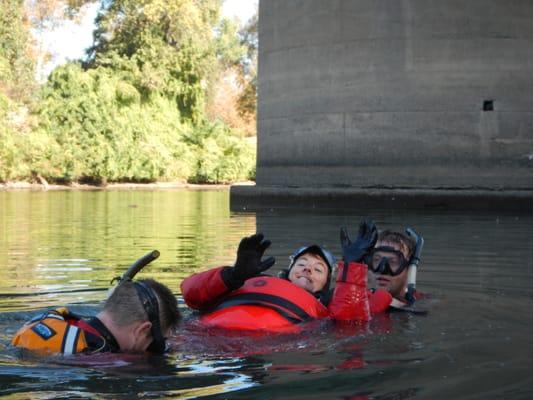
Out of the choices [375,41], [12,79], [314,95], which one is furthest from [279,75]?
[12,79]

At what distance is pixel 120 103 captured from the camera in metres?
41.2

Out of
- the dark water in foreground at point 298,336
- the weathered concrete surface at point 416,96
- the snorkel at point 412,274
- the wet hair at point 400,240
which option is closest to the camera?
the dark water in foreground at point 298,336

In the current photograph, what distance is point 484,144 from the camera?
15.6m

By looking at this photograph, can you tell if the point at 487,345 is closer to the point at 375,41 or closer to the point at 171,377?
the point at 171,377

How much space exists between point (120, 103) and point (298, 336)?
36.6m

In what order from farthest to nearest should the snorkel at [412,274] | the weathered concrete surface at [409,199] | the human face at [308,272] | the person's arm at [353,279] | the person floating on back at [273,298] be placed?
the weathered concrete surface at [409,199] < the snorkel at [412,274] < the human face at [308,272] < the person's arm at [353,279] < the person floating on back at [273,298]

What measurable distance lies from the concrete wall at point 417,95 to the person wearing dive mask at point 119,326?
38.8 feet

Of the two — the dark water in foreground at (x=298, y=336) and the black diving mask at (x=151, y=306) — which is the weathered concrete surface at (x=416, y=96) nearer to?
the dark water in foreground at (x=298, y=336)

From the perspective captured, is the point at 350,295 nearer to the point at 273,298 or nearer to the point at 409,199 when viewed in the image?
the point at 273,298

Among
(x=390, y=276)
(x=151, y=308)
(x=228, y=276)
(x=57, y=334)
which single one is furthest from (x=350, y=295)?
(x=57, y=334)

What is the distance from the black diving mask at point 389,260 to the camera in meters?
6.66

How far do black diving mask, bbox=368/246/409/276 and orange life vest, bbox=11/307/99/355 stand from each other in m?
2.75

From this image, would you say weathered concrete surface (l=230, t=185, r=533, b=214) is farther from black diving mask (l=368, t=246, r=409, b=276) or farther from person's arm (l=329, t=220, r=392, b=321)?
person's arm (l=329, t=220, r=392, b=321)

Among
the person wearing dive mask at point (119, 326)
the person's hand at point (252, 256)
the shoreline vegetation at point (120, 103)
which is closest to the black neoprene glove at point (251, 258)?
the person's hand at point (252, 256)
